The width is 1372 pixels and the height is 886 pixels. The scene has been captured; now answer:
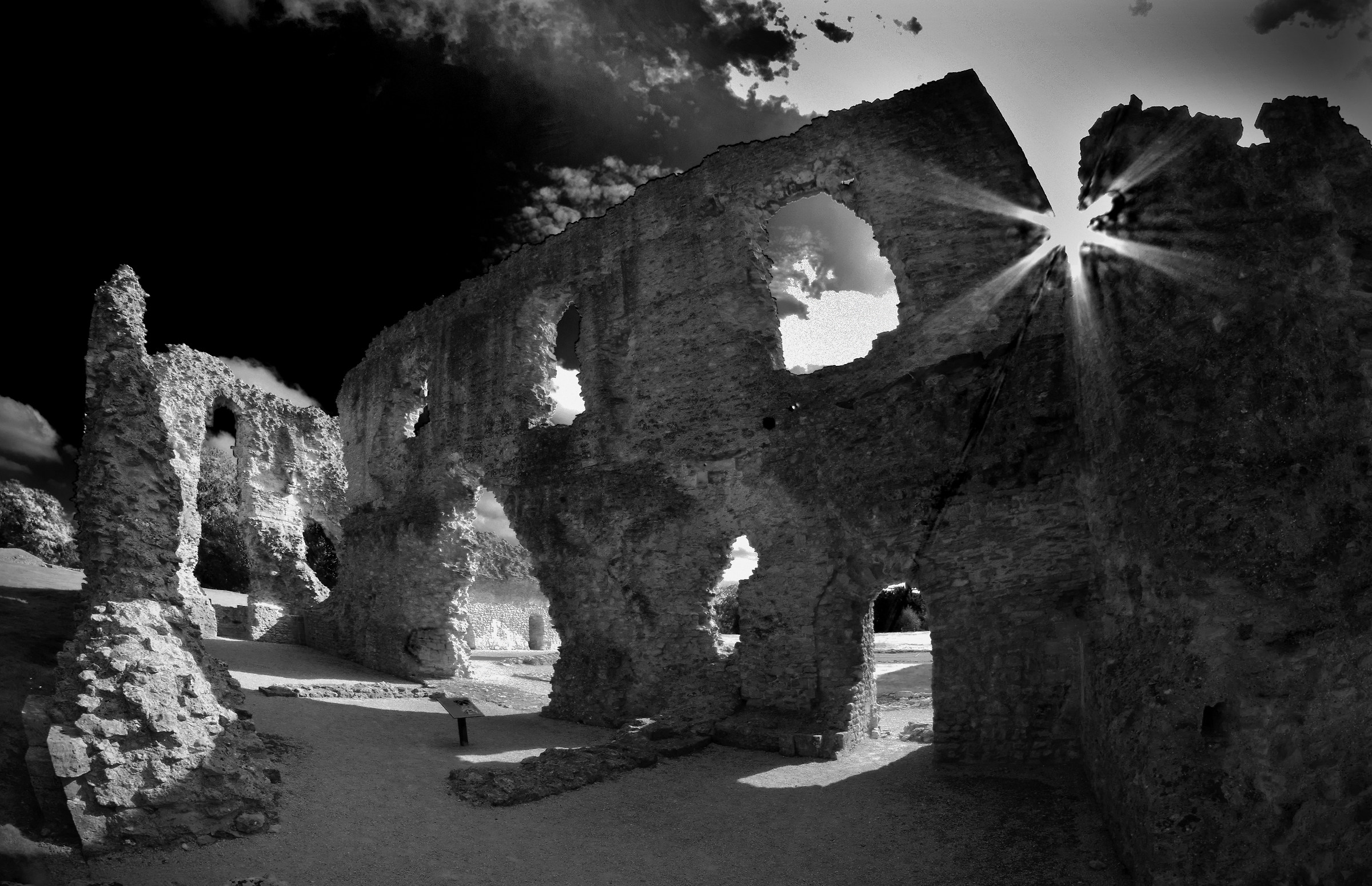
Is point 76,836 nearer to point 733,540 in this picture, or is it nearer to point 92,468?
point 92,468

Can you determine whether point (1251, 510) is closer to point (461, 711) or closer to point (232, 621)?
point (461, 711)

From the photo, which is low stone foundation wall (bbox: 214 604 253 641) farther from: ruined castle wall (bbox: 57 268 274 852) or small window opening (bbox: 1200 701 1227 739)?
small window opening (bbox: 1200 701 1227 739)

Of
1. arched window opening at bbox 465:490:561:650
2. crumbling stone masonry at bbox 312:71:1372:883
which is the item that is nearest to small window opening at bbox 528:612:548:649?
arched window opening at bbox 465:490:561:650

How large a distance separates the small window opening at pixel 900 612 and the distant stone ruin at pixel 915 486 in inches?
794

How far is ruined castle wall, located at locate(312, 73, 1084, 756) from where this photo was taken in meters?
10.0

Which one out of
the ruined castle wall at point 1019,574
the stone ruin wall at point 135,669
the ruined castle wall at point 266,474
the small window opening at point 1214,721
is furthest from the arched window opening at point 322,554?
the small window opening at point 1214,721

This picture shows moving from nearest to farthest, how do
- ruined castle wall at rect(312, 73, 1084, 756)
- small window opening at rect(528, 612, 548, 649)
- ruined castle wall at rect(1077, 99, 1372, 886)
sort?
ruined castle wall at rect(1077, 99, 1372, 886), ruined castle wall at rect(312, 73, 1084, 756), small window opening at rect(528, 612, 548, 649)

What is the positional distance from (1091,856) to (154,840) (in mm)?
6708

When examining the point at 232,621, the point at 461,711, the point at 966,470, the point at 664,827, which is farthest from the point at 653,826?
the point at 232,621

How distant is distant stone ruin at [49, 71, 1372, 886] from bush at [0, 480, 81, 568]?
16.4m

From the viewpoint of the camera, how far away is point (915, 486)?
388 inches

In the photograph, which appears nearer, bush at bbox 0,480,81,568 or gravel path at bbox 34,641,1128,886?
gravel path at bbox 34,641,1128,886

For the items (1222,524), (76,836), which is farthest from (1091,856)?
(76,836)

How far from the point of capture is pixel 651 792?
8.75 meters
